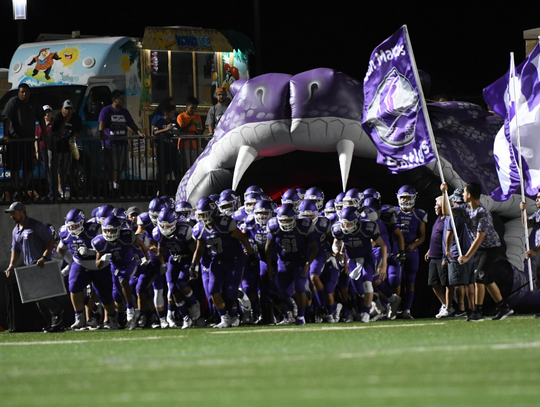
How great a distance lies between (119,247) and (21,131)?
12.8 feet

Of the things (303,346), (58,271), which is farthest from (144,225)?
(303,346)

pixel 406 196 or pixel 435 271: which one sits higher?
pixel 406 196

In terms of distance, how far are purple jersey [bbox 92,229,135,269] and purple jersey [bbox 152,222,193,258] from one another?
0.97ft

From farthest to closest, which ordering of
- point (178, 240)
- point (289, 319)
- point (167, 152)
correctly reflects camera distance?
point (167, 152) < point (178, 240) < point (289, 319)

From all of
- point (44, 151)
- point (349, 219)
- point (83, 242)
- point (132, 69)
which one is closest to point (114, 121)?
point (44, 151)

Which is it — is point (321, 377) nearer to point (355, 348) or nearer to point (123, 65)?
point (355, 348)

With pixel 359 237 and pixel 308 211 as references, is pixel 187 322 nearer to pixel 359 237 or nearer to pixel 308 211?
pixel 308 211

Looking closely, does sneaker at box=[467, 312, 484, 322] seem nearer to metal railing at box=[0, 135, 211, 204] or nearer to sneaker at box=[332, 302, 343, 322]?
sneaker at box=[332, 302, 343, 322]

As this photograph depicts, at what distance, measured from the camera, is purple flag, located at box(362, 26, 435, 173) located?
455 inches

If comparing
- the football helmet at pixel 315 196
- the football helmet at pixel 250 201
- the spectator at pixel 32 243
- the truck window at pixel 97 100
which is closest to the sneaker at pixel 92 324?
the spectator at pixel 32 243

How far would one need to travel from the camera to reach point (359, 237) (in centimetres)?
1254

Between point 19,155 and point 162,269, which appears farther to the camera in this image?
point 19,155

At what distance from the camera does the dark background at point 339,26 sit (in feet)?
77.4

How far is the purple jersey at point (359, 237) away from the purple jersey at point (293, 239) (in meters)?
0.32
